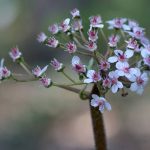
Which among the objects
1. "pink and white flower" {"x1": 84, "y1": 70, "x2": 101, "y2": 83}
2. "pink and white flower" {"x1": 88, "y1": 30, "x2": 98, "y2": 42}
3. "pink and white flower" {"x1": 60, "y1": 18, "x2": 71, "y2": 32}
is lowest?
"pink and white flower" {"x1": 84, "y1": 70, "x2": 101, "y2": 83}

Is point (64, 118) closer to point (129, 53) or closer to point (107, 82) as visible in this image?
point (129, 53)

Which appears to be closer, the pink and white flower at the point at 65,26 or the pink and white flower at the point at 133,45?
the pink and white flower at the point at 133,45

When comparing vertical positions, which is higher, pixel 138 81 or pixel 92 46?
pixel 92 46

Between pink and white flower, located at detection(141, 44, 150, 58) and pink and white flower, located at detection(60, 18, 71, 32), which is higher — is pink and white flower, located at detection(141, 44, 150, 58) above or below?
below

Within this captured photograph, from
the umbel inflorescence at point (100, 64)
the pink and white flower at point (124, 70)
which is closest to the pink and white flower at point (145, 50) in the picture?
the umbel inflorescence at point (100, 64)

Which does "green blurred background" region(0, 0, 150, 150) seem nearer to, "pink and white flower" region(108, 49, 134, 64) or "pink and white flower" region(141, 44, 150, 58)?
"pink and white flower" region(141, 44, 150, 58)

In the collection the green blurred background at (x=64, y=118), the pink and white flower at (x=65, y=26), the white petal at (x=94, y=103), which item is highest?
the green blurred background at (x=64, y=118)

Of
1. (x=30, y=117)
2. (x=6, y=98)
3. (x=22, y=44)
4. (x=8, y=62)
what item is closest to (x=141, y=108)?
(x=30, y=117)

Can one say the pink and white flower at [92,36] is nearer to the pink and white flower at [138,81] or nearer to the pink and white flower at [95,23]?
the pink and white flower at [95,23]

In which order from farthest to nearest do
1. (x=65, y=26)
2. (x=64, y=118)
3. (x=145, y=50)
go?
(x=64, y=118)
(x=65, y=26)
(x=145, y=50)

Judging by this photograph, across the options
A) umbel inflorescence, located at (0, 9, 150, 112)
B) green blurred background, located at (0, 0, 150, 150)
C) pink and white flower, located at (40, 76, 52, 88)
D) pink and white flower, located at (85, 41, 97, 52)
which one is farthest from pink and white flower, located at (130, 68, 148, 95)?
green blurred background, located at (0, 0, 150, 150)

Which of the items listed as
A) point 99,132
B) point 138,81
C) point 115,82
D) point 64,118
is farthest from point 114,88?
point 64,118

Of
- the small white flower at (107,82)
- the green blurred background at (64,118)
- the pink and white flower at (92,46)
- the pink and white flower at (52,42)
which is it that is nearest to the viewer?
the small white flower at (107,82)
